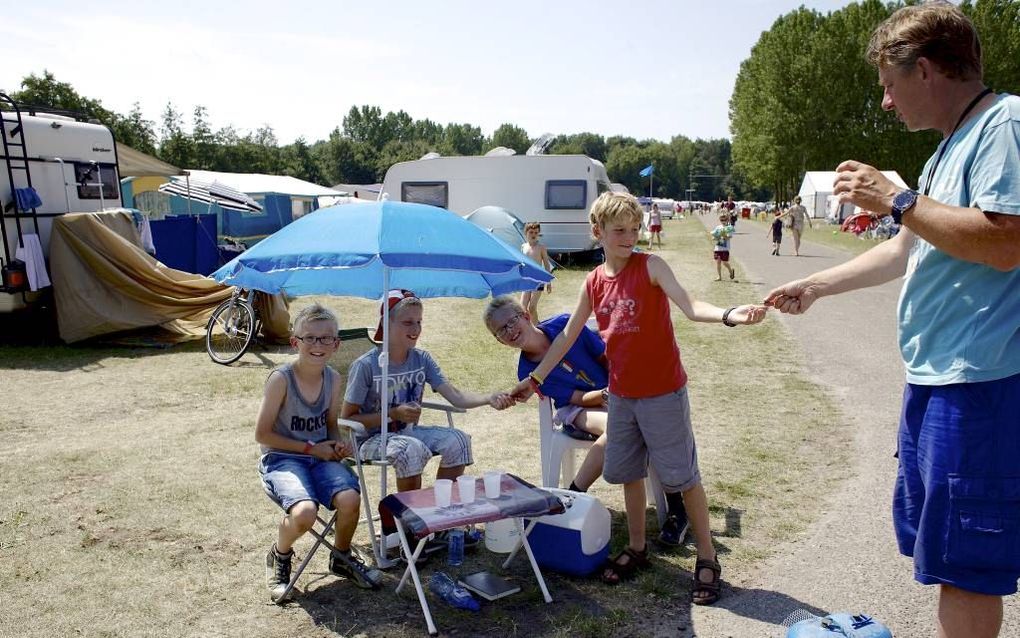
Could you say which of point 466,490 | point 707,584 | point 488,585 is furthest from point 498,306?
point 707,584

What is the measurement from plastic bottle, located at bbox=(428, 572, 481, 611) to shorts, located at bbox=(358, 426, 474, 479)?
1.62 ft

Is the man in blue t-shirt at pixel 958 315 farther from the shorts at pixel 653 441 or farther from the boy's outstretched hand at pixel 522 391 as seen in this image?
the boy's outstretched hand at pixel 522 391

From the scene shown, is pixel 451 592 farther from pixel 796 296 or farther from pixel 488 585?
pixel 796 296

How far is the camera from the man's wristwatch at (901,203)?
186 centimetres

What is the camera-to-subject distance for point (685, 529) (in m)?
3.96

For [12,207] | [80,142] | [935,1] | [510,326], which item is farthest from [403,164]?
[935,1]

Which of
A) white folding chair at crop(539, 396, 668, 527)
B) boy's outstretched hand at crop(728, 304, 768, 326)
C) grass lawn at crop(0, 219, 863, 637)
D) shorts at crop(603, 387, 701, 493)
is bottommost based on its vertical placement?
grass lawn at crop(0, 219, 863, 637)

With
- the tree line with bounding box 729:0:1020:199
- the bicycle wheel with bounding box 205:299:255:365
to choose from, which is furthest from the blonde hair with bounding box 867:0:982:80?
the tree line with bounding box 729:0:1020:199

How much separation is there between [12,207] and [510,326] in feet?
26.3

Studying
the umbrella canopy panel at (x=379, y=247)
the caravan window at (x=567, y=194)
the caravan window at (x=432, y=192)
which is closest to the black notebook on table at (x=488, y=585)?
the umbrella canopy panel at (x=379, y=247)

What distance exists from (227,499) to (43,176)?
729 cm

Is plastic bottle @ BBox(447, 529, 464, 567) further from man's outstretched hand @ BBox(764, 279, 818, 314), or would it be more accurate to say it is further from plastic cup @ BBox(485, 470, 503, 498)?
man's outstretched hand @ BBox(764, 279, 818, 314)

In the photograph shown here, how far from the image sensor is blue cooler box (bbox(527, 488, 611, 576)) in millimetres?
3539

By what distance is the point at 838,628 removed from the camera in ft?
7.75
